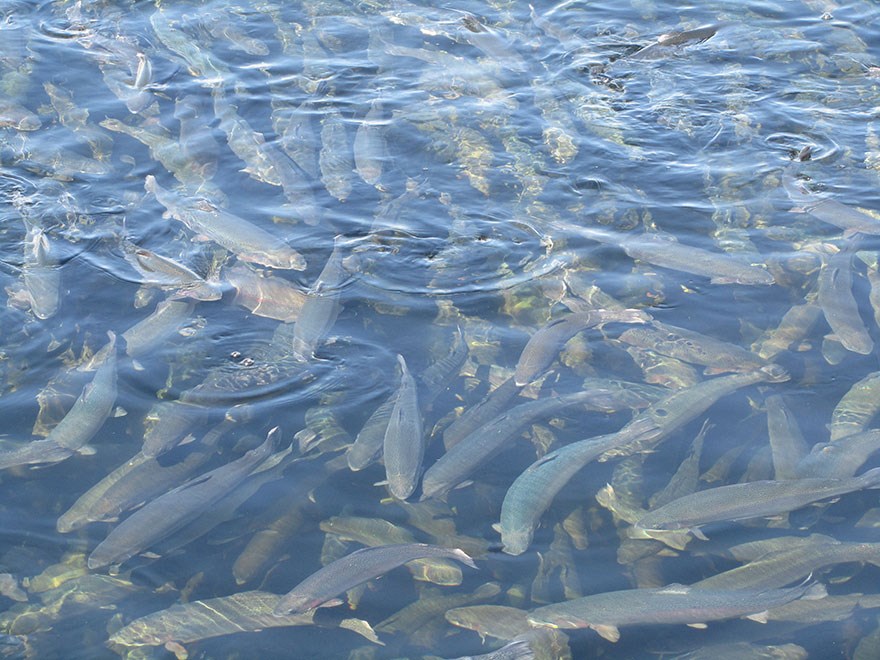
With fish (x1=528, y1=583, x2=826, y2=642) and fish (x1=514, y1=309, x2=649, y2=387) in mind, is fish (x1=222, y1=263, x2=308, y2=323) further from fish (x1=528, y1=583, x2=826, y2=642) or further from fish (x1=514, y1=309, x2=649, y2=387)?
fish (x1=528, y1=583, x2=826, y2=642)

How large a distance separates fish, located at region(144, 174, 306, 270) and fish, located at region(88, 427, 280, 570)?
197 centimetres

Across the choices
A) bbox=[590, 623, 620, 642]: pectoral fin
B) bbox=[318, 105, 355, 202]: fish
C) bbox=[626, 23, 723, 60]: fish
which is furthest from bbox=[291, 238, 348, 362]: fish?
bbox=[626, 23, 723, 60]: fish

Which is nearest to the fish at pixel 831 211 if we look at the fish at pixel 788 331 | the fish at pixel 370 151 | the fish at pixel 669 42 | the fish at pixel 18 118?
the fish at pixel 788 331

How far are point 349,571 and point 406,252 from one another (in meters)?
3.03

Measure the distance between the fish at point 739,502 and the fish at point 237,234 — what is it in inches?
126

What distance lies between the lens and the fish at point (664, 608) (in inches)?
Answer: 176

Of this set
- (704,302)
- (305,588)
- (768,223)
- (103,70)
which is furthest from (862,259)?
(103,70)

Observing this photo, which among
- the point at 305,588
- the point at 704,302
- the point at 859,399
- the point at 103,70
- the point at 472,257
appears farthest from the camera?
the point at 103,70

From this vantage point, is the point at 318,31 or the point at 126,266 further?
the point at 318,31

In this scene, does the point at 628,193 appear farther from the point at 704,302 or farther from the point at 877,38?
the point at 877,38

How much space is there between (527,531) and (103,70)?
23.0 ft

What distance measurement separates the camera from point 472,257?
23.4 feet

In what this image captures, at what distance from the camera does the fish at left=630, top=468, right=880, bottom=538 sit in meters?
4.91

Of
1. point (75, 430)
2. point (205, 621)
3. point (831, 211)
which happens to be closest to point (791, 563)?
point (205, 621)
